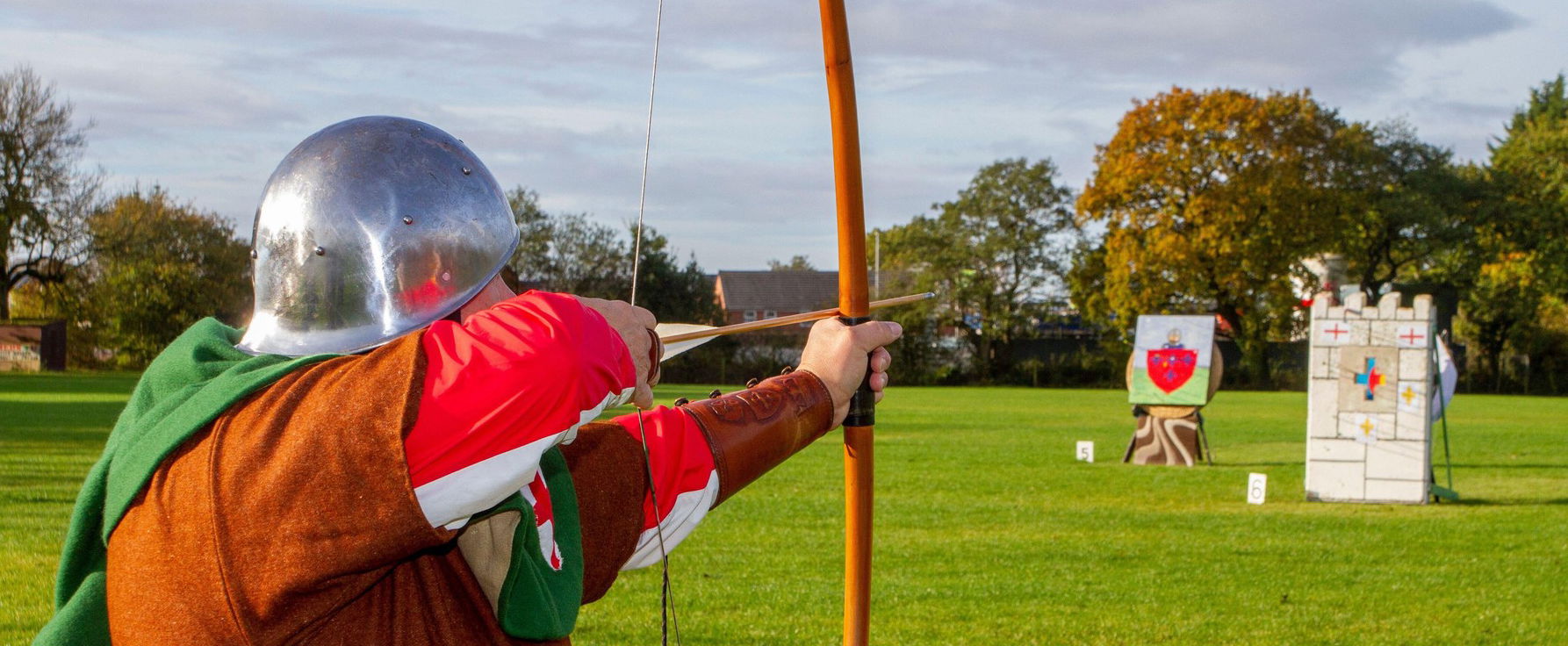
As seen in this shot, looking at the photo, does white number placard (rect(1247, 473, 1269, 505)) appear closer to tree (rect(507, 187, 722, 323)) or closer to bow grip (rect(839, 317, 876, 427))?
bow grip (rect(839, 317, 876, 427))

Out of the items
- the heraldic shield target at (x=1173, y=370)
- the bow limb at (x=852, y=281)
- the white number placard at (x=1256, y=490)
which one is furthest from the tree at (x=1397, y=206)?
the bow limb at (x=852, y=281)

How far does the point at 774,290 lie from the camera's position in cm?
8256

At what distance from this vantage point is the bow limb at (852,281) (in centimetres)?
282

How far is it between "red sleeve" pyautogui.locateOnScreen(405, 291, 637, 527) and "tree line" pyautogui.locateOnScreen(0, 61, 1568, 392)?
3821 cm

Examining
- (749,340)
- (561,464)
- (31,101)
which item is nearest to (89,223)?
(31,101)

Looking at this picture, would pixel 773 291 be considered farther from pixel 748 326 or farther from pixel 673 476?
pixel 673 476

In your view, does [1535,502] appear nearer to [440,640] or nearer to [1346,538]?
[1346,538]

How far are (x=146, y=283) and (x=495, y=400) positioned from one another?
158 ft

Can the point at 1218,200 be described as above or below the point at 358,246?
above

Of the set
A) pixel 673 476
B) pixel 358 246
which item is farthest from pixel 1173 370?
pixel 358 246

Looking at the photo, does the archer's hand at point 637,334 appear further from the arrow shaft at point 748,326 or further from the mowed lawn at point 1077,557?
the mowed lawn at point 1077,557

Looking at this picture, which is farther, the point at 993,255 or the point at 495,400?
the point at 993,255

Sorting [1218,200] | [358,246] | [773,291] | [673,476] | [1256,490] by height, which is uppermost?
[1218,200]

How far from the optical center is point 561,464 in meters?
2.04
